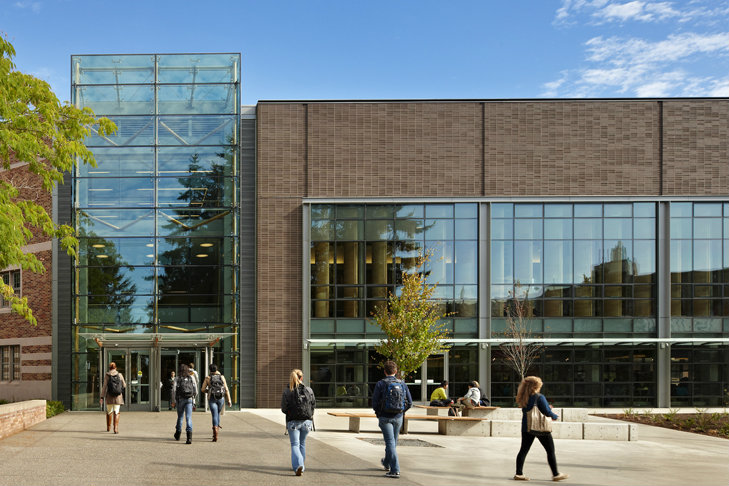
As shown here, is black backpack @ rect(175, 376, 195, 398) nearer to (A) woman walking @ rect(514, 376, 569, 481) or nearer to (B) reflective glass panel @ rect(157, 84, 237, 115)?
(A) woman walking @ rect(514, 376, 569, 481)

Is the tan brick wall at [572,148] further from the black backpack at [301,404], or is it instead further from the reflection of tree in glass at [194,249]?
the black backpack at [301,404]

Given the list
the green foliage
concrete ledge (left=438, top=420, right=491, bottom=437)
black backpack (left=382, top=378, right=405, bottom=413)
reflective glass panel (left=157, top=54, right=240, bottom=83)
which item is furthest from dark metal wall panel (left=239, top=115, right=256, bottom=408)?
black backpack (left=382, top=378, right=405, bottom=413)

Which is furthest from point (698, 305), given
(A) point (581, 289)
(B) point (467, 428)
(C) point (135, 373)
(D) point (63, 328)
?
(D) point (63, 328)

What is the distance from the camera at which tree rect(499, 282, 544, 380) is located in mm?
28484

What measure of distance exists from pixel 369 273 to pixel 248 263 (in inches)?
188

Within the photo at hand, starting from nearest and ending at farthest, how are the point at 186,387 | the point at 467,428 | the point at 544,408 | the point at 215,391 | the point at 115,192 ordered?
the point at 544,408, the point at 186,387, the point at 215,391, the point at 467,428, the point at 115,192

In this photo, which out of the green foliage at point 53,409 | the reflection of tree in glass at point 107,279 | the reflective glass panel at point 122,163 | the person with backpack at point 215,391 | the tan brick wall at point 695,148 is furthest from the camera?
the tan brick wall at point 695,148

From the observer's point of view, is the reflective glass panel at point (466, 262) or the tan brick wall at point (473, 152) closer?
the reflective glass panel at point (466, 262)

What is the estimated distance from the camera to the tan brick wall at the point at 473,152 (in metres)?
29.6

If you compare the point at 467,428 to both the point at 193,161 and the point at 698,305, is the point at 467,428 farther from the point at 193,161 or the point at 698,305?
the point at 193,161

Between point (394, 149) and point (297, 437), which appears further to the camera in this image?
point (394, 149)

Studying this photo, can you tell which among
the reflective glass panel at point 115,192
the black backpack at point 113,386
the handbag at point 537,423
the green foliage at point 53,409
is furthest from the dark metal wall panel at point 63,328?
the handbag at point 537,423

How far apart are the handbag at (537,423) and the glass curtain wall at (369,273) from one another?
58.6 feet

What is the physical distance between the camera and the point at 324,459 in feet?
43.7
